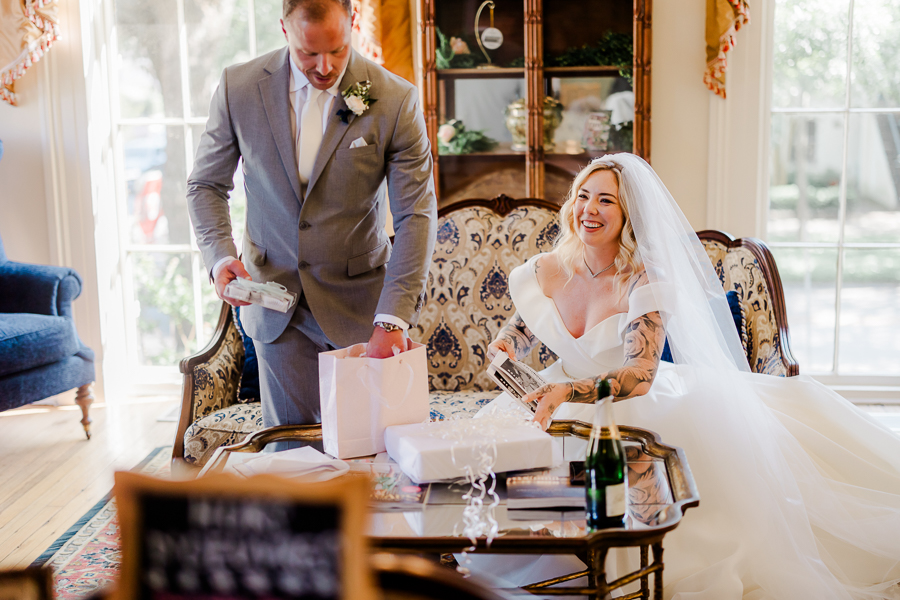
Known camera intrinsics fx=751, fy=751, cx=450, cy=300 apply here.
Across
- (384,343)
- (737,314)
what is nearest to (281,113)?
(384,343)

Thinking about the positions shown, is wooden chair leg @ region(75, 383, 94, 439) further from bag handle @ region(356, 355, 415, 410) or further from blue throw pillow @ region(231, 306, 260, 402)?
bag handle @ region(356, 355, 415, 410)

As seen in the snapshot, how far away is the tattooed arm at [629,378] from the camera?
5.64 feet

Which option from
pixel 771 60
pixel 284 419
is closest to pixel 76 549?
pixel 284 419

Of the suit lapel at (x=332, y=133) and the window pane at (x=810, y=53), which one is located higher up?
the window pane at (x=810, y=53)

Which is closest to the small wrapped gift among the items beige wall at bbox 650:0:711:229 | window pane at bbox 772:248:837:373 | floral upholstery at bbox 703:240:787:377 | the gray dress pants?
the gray dress pants

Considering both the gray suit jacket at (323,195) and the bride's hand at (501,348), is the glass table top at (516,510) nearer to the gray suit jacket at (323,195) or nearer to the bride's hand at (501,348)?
the bride's hand at (501,348)

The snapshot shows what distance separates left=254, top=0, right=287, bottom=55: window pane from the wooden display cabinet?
0.90m

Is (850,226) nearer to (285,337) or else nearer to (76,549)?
(285,337)

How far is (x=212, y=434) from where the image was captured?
243 centimetres

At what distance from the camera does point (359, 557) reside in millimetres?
722

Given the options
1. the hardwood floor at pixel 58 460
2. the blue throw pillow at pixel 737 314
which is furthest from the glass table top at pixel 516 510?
the hardwood floor at pixel 58 460

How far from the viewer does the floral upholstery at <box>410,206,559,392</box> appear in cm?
283

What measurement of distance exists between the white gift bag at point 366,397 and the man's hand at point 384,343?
111mm

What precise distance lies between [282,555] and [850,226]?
395 cm
